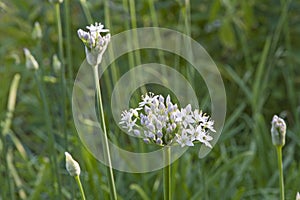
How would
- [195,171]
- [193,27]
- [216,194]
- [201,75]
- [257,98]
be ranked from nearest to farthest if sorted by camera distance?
1. [216,194]
2. [195,171]
3. [257,98]
4. [201,75]
5. [193,27]

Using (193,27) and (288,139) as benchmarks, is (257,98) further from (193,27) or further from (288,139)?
(193,27)

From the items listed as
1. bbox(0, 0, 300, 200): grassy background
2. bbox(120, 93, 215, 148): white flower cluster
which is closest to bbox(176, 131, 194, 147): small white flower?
bbox(120, 93, 215, 148): white flower cluster

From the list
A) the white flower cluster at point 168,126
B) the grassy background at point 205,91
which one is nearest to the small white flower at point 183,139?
the white flower cluster at point 168,126

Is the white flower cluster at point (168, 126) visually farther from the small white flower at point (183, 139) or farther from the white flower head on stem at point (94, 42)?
the white flower head on stem at point (94, 42)

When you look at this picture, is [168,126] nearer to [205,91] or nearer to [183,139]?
[183,139]

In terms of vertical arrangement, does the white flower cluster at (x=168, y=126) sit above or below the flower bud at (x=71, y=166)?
above

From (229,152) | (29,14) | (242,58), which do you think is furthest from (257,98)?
(29,14)

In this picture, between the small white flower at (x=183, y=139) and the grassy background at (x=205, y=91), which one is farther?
the grassy background at (x=205, y=91)

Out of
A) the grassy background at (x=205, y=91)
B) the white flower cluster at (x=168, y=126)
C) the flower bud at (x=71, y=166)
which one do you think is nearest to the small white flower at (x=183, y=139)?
Answer: the white flower cluster at (x=168, y=126)

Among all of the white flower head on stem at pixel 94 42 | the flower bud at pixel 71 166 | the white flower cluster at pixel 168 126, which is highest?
the white flower head on stem at pixel 94 42

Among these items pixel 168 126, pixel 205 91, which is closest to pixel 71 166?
pixel 168 126
